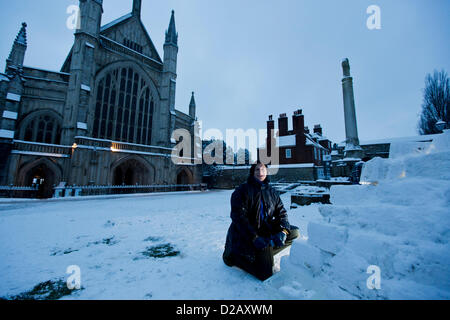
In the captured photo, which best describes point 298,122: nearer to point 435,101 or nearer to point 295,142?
point 295,142

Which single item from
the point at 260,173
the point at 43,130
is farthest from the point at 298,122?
the point at 43,130

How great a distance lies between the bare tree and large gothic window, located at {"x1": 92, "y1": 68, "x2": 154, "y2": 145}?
118 ft

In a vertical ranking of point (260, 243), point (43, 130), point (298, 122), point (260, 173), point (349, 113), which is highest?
point (298, 122)

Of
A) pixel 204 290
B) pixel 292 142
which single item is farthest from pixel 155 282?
pixel 292 142

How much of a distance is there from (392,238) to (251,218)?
5.29ft

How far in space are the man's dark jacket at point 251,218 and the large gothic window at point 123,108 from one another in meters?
19.8

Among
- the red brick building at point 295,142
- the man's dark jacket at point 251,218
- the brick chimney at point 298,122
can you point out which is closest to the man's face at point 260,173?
the man's dark jacket at point 251,218

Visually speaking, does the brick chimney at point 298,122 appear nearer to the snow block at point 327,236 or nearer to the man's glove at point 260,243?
the snow block at point 327,236

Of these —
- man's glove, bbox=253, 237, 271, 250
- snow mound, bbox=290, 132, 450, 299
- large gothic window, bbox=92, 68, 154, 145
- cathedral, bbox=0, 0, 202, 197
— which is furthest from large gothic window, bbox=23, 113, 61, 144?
snow mound, bbox=290, 132, 450, 299

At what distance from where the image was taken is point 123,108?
745 inches

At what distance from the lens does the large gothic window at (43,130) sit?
49.3 feet

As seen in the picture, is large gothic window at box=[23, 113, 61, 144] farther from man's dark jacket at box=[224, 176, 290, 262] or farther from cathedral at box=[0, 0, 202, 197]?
man's dark jacket at box=[224, 176, 290, 262]

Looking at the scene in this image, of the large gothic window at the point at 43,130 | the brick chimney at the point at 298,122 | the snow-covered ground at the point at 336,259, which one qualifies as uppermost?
the brick chimney at the point at 298,122
